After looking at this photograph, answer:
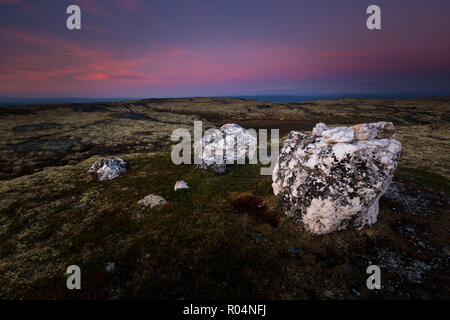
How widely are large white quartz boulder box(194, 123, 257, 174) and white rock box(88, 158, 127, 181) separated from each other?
10.1 m

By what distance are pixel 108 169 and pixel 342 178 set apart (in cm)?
2503

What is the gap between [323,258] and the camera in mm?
11281

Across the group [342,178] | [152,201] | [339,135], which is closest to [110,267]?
[152,201]

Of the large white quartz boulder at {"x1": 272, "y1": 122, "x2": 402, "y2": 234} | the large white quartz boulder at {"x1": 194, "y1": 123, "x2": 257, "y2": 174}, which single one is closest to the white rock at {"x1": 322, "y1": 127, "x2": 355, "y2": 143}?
the large white quartz boulder at {"x1": 272, "y1": 122, "x2": 402, "y2": 234}

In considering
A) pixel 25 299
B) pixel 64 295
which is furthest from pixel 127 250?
pixel 25 299

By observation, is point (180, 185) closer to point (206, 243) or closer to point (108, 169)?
point (206, 243)

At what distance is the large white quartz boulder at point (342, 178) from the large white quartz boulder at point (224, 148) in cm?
1147

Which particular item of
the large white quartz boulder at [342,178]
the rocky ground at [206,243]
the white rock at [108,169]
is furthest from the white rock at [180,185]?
the large white quartz boulder at [342,178]

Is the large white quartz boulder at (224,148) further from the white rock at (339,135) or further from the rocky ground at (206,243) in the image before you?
the white rock at (339,135)

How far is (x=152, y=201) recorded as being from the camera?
17.1 m

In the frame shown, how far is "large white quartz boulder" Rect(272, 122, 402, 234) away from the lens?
40.2 ft

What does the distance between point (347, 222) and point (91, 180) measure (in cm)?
2628

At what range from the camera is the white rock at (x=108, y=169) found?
23.9 metres
